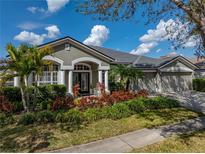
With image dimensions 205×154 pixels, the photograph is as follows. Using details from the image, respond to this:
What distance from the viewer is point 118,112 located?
9.52 metres

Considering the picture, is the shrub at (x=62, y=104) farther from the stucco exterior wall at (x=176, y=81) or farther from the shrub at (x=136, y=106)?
the stucco exterior wall at (x=176, y=81)

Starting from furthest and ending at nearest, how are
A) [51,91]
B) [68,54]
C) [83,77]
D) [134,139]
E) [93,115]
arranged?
1. [83,77]
2. [68,54]
3. [51,91]
4. [93,115]
5. [134,139]

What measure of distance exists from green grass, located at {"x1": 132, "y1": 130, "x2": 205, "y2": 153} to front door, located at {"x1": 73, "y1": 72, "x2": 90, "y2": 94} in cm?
1428

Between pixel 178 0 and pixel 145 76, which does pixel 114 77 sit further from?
pixel 178 0

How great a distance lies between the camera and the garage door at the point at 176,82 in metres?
23.0

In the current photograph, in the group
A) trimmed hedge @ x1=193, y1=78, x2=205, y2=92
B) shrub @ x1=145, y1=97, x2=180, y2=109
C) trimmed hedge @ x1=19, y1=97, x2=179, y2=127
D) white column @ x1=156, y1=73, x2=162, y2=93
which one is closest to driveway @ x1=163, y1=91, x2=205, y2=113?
shrub @ x1=145, y1=97, x2=180, y2=109

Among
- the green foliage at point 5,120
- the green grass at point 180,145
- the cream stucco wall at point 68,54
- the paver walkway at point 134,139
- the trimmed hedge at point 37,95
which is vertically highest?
the cream stucco wall at point 68,54

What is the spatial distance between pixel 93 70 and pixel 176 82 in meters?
12.4

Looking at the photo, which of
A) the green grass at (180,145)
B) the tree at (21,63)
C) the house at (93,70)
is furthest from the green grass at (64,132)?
the house at (93,70)

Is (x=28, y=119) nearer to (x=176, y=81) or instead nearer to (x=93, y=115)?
(x=93, y=115)

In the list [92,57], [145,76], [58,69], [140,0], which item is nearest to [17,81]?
[58,69]

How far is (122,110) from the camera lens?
9.74m

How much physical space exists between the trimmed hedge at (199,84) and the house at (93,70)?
0.86 meters

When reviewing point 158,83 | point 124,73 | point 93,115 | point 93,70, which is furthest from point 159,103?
point 158,83
